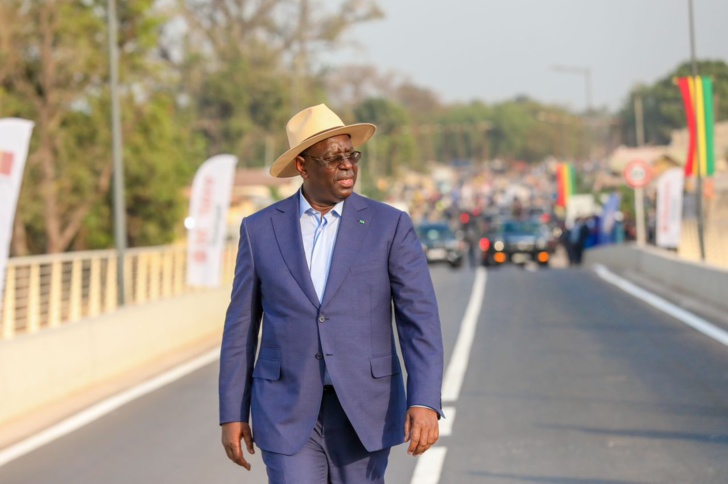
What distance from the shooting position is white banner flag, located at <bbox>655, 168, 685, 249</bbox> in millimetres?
36656

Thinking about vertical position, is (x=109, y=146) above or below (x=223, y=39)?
below

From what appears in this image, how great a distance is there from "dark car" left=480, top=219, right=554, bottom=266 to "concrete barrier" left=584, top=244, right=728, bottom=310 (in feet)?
15.5

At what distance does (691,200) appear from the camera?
70.5 m

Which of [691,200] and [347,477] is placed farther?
[691,200]

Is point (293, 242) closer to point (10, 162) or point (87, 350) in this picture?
point (10, 162)

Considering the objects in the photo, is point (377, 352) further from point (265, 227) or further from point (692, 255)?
point (692, 255)

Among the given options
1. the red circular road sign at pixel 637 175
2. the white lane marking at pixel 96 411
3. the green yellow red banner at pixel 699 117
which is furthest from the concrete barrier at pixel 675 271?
the white lane marking at pixel 96 411

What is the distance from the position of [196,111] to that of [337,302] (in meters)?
70.4

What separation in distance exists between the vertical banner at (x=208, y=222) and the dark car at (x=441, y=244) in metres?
25.2

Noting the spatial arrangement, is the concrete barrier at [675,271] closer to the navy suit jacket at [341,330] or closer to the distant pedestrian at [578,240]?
the distant pedestrian at [578,240]

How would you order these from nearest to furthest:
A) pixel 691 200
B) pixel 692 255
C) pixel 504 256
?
pixel 692 255, pixel 504 256, pixel 691 200

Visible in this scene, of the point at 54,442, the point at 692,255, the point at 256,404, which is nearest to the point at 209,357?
the point at 54,442

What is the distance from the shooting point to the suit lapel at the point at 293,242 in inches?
200

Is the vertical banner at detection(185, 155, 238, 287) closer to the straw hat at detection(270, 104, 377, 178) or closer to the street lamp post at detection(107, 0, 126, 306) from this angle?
the street lamp post at detection(107, 0, 126, 306)
